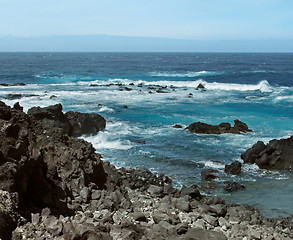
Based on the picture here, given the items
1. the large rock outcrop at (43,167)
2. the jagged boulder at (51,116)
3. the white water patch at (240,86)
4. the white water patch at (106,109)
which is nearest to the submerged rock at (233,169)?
the large rock outcrop at (43,167)

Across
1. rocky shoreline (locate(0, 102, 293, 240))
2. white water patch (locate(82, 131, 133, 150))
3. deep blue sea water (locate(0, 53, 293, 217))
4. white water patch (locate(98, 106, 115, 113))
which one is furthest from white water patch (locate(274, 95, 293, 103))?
rocky shoreline (locate(0, 102, 293, 240))

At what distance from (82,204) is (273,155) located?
15220 mm

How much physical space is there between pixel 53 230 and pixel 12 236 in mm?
993

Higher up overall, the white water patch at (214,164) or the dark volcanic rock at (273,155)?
Result: the dark volcanic rock at (273,155)

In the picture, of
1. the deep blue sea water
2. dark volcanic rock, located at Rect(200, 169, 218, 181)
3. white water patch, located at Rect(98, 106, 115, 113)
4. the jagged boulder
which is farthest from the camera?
white water patch, located at Rect(98, 106, 115, 113)

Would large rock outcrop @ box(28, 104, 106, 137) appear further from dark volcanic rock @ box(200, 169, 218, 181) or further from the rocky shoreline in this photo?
dark volcanic rock @ box(200, 169, 218, 181)

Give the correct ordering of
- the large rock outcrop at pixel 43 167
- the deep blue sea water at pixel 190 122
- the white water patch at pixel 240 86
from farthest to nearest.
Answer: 1. the white water patch at pixel 240 86
2. the deep blue sea water at pixel 190 122
3. the large rock outcrop at pixel 43 167

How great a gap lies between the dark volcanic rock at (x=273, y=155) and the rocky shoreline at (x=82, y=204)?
24.3 ft

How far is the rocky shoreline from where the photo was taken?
797 cm

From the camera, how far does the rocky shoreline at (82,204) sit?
7967 mm

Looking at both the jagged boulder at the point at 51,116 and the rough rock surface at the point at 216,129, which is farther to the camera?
the rough rock surface at the point at 216,129

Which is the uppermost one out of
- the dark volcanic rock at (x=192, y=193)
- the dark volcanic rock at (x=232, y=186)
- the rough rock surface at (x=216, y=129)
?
the rough rock surface at (x=216, y=129)

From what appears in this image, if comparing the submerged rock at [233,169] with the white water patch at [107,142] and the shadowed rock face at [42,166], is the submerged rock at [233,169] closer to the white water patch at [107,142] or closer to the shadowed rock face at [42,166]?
the white water patch at [107,142]

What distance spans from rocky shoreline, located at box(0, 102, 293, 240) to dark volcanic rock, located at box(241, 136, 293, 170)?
24.3 feet
